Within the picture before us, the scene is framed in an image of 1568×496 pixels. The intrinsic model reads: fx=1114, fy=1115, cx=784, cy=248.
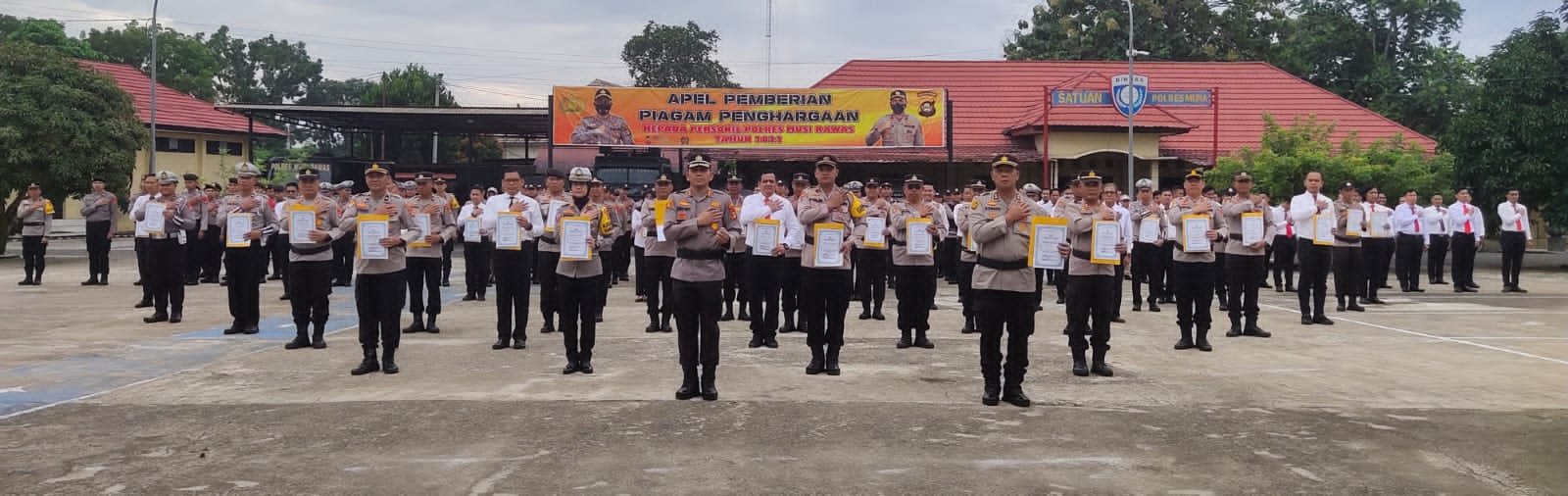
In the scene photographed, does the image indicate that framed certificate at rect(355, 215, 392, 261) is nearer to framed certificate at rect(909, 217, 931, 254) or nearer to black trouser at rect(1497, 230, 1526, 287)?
framed certificate at rect(909, 217, 931, 254)

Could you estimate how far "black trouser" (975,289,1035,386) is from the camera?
7.67m

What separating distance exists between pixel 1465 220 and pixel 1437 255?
1.97 metres

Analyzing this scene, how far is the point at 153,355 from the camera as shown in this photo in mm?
10203

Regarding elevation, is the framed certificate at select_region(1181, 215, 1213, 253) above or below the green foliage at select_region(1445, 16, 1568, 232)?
below

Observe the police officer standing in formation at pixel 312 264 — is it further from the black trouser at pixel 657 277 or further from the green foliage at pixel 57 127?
the green foliage at pixel 57 127

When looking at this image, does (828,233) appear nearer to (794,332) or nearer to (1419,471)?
(794,332)

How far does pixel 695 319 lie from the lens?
318 inches

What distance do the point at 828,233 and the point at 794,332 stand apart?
2860 millimetres

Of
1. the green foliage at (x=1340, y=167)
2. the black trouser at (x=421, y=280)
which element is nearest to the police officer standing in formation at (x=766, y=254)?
the black trouser at (x=421, y=280)

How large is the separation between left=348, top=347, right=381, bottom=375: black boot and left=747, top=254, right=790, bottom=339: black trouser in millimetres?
3650

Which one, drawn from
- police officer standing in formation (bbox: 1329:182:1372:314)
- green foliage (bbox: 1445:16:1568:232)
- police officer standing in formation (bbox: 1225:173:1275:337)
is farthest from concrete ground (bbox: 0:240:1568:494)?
Answer: green foliage (bbox: 1445:16:1568:232)

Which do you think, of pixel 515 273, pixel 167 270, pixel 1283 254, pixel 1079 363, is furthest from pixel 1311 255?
pixel 167 270

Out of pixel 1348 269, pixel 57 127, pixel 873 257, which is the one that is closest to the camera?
pixel 873 257

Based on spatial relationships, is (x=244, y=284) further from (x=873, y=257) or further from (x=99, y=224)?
(x=99, y=224)
